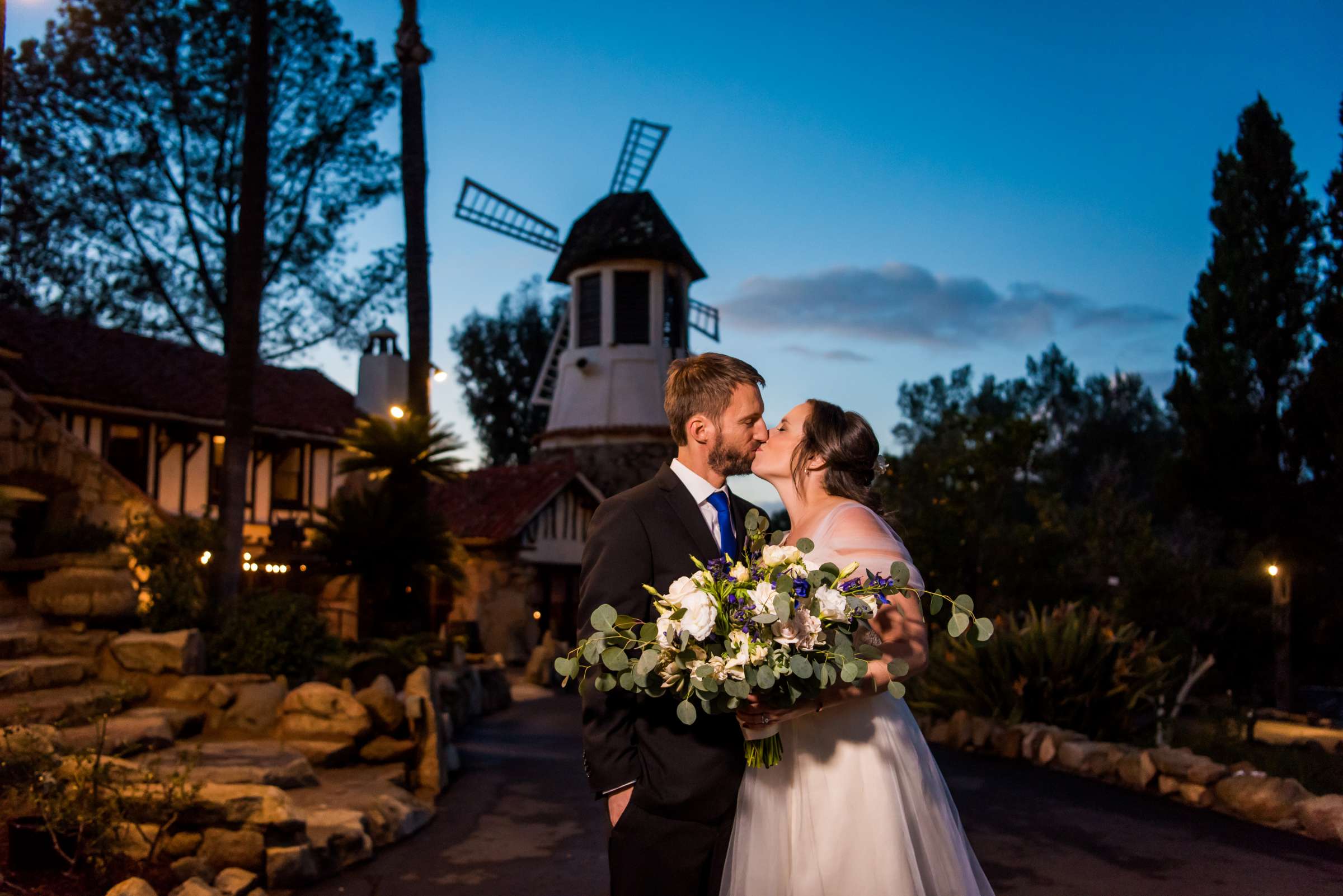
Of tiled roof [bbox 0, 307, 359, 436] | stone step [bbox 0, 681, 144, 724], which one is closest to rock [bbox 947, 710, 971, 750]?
stone step [bbox 0, 681, 144, 724]

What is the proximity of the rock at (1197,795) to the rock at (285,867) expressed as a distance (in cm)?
720

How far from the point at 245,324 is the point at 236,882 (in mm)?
8304

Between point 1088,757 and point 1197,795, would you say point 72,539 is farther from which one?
point 1197,795

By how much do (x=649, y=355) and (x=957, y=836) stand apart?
960 inches

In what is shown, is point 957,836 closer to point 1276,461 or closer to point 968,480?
point 968,480

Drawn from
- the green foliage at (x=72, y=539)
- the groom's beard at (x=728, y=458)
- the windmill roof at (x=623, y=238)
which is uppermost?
the windmill roof at (x=623, y=238)

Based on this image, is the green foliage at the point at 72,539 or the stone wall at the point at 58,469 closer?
the green foliage at the point at 72,539

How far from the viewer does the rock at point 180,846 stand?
5992 millimetres

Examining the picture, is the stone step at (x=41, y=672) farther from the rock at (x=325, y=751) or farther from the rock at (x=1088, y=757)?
the rock at (x=1088, y=757)

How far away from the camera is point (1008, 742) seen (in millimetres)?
11250

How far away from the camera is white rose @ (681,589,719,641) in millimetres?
2703

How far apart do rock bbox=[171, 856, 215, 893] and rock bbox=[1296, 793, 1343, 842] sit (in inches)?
297

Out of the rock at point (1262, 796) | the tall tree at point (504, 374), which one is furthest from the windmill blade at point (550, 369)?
the rock at point (1262, 796)

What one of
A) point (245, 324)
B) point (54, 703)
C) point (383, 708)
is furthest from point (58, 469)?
point (383, 708)
